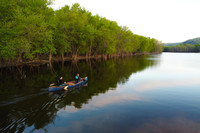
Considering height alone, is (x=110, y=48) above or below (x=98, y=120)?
above

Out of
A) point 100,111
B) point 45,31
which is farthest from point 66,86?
point 45,31

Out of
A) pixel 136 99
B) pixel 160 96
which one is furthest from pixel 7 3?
pixel 160 96

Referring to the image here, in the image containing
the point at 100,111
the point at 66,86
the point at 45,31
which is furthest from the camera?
the point at 45,31

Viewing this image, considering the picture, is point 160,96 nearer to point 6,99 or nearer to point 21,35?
point 6,99

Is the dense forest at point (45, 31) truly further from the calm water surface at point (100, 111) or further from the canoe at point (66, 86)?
the canoe at point (66, 86)

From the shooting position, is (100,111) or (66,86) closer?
(100,111)

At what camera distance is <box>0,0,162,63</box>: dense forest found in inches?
1149

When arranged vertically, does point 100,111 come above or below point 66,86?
below

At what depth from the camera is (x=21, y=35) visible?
104ft

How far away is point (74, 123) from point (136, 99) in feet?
28.5

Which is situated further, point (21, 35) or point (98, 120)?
point (21, 35)

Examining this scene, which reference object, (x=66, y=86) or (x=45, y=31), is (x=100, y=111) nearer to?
(x=66, y=86)

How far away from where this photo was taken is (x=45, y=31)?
42781 millimetres

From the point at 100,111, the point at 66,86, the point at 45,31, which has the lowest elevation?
the point at 100,111
